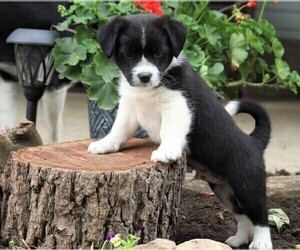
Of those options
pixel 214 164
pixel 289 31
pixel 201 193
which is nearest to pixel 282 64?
pixel 201 193

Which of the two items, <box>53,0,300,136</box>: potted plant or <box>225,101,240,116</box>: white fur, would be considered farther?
<box>53,0,300,136</box>: potted plant

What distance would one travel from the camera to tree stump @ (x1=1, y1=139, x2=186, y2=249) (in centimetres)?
342

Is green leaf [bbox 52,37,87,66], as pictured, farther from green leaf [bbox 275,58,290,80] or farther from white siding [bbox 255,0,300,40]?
white siding [bbox 255,0,300,40]

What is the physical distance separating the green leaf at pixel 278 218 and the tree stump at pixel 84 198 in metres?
0.84

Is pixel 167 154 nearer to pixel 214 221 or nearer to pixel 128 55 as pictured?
pixel 128 55

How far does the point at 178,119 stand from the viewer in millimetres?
3574

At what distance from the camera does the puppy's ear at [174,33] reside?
3.52 metres

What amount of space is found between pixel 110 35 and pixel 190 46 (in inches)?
66.8

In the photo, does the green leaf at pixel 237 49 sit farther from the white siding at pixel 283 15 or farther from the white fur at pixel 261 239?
the white siding at pixel 283 15

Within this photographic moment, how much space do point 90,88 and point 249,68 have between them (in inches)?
48.2

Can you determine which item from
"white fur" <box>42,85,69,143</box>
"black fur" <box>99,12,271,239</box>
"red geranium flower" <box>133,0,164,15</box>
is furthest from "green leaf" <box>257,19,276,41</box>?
"black fur" <box>99,12,271,239</box>

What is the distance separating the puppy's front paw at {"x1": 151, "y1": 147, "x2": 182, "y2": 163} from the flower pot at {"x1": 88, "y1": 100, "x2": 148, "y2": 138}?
1675 millimetres

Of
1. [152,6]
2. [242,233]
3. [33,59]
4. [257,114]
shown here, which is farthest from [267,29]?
[242,233]

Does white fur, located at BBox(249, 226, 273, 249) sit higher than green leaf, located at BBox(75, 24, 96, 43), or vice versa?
green leaf, located at BBox(75, 24, 96, 43)
